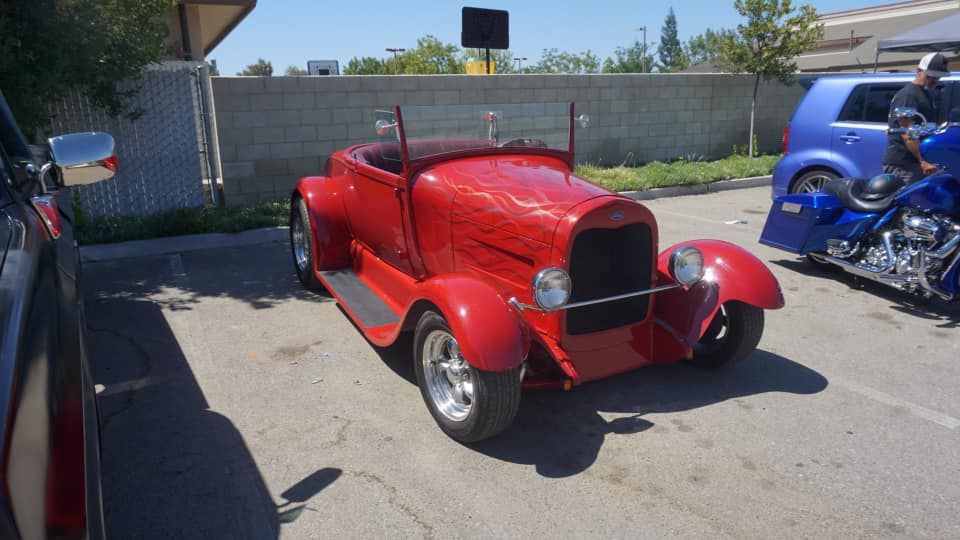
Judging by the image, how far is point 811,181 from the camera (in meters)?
7.88

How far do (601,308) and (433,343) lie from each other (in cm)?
96

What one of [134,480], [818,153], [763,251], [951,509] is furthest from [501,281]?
[818,153]

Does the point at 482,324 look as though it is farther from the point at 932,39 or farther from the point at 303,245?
the point at 932,39

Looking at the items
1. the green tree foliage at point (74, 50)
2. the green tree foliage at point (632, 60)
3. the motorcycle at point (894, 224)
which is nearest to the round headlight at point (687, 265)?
the motorcycle at point (894, 224)

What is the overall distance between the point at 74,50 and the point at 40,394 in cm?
Result: 695

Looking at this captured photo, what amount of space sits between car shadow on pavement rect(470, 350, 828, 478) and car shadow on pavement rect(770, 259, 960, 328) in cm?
175

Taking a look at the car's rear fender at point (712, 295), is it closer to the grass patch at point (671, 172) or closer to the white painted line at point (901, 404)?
the white painted line at point (901, 404)

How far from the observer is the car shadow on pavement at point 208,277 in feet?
19.3

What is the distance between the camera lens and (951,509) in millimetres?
2934

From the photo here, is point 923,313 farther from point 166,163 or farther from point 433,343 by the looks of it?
point 166,163

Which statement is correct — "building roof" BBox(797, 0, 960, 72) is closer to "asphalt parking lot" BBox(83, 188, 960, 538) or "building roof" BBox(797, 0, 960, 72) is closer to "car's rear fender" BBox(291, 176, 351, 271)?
"car's rear fender" BBox(291, 176, 351, 271)

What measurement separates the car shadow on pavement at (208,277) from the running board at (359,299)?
51 cm

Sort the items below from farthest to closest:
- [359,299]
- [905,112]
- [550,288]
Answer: [905,112], [359,299], [550,288]

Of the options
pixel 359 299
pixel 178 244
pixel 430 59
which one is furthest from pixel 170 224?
pixel 430 59
